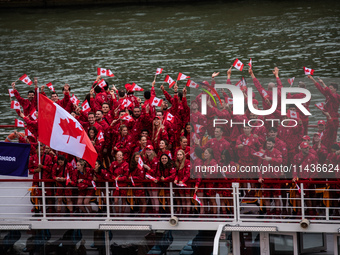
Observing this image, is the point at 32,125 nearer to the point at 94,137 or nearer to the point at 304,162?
the point at 94,137

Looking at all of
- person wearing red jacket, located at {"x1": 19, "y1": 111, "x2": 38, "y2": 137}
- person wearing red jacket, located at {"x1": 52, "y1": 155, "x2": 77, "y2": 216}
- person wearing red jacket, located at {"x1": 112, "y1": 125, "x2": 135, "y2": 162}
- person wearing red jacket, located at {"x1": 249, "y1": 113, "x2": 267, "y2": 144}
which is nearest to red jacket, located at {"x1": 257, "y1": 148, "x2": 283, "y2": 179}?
person wearing red jacket, located at {"x1": 249, "y1": 113, "x2": 267, "y2": 144}

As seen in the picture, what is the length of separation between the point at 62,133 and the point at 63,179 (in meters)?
1.05

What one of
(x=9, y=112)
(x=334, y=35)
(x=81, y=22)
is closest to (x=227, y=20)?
(x=334, y=35)

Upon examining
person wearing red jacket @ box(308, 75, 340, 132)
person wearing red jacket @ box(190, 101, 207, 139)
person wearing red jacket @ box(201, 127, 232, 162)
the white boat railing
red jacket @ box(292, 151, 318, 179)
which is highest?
person wearing red jacket @ box(308, 75, 340, 132)

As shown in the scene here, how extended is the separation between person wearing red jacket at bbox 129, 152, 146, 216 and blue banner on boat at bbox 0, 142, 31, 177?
248 cm

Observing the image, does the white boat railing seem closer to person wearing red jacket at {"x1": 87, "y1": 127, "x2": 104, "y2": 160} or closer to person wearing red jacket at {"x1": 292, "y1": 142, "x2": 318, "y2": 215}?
person wearing red jacket at {"x1": 292, "y1": 142, "x2": 318, "y2": 215}

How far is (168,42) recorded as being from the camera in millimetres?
38406

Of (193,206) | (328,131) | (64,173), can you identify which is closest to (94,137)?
(64,173)

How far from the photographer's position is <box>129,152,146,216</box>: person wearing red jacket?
13.2 m

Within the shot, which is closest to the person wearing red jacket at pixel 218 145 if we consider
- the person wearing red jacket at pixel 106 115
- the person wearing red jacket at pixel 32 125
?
the person wearing red jacket at pixel 106 115

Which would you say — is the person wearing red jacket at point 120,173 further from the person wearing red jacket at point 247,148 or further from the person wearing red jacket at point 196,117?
the person wearing red jacket at point 196,117

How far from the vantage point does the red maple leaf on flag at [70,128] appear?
13.3 meters

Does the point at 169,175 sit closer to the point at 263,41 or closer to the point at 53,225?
the point at 53,225

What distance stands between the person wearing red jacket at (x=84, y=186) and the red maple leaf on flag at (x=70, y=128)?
617 mm
